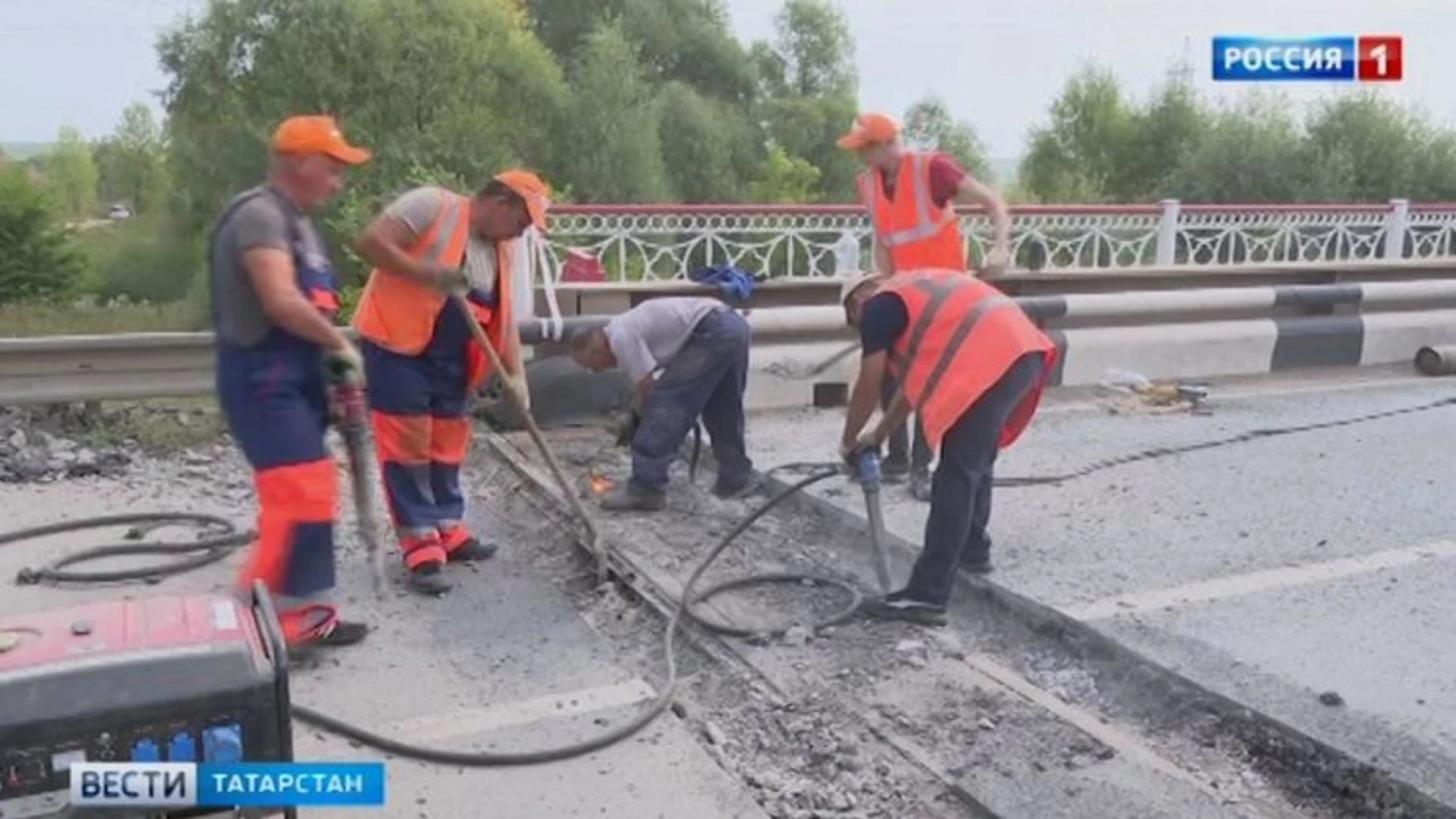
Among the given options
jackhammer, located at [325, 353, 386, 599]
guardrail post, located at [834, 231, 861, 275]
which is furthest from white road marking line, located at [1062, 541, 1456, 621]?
guardrail post, located at [834, 231, 861, 275]

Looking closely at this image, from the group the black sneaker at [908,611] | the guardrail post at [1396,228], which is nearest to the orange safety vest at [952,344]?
the black sneaker at [908,611]

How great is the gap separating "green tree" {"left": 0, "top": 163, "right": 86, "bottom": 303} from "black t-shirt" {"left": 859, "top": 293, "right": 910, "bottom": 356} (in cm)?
2337

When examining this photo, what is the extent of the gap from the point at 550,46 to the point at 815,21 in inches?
341

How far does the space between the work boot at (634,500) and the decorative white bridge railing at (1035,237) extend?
225 cm

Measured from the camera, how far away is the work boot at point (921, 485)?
5.44 metres

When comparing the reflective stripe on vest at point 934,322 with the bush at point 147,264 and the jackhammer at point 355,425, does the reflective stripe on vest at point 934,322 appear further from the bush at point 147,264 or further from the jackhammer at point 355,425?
the bush at point 147,264

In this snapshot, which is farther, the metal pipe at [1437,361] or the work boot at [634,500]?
the metal pipe at [1437,361]

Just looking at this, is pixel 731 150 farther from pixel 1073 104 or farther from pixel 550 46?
pixel 1073 104

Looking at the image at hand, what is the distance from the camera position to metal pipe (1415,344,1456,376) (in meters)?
8.52

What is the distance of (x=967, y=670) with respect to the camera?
12.3ft

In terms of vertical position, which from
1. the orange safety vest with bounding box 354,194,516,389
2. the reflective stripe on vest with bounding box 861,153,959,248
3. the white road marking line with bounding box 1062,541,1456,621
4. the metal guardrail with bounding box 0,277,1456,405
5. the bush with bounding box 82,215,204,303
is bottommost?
the white road marking line with bounding box 1062,541,1456,621

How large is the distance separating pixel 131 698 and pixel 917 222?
14.0ft

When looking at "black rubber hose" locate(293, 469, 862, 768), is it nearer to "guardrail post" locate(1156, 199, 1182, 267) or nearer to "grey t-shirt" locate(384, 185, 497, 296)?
"grey t-shirt" locate(384, 185, 497, 296)

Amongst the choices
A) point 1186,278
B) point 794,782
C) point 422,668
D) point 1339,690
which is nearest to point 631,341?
point 422,668
